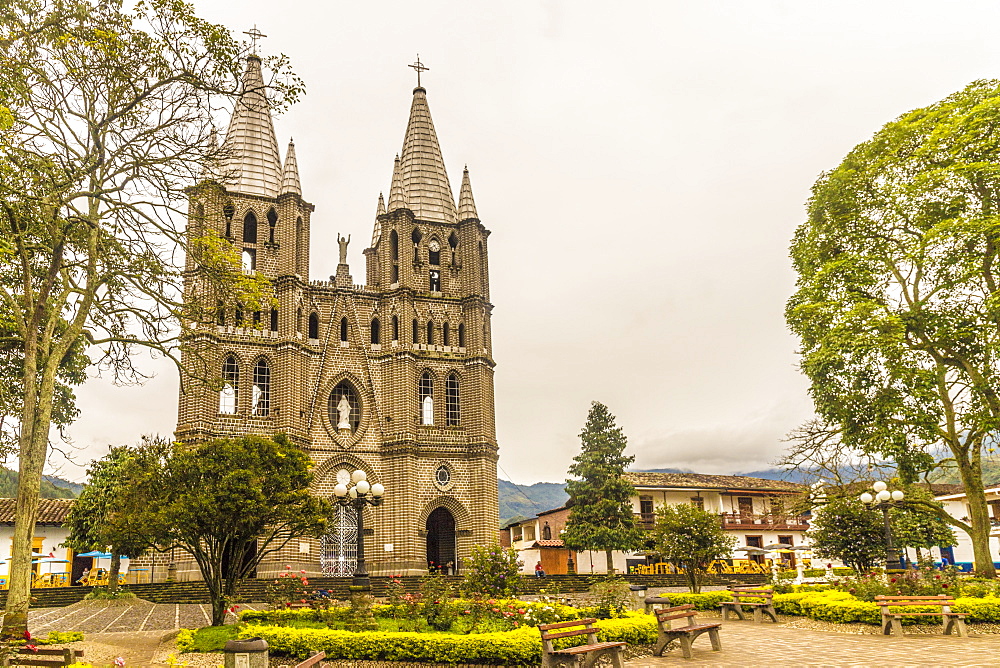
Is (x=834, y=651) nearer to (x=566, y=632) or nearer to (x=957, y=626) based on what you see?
(x=957, y=626)

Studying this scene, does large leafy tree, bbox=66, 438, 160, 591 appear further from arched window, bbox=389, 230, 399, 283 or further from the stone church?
arched window, bbox=389, 230, 399, 283

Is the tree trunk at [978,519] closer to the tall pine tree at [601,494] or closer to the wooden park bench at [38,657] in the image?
the tall pine tree at [601,494]

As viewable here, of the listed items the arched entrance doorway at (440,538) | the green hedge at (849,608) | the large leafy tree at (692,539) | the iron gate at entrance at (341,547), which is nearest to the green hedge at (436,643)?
the green hedge at (849,608)

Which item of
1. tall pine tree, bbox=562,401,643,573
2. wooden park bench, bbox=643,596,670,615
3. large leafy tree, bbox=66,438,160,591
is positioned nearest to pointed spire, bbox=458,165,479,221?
tall pine tree, bbox=562,401,643,573

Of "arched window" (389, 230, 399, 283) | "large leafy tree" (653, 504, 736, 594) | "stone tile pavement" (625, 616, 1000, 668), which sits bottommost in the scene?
"stone tile pavement" (625, 616, 1000, 668)

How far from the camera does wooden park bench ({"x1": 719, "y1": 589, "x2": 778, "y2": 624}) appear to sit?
18.0 m

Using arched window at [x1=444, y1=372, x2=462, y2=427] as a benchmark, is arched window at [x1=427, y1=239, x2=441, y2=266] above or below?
above

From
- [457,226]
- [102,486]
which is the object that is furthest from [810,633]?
[457,226]

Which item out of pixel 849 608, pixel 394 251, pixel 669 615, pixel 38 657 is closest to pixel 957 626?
pixel 849 608

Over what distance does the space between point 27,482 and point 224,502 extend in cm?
359

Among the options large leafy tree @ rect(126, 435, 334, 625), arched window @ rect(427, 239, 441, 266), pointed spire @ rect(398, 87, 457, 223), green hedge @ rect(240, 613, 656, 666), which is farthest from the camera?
pointed spire @ rect(398, 87, 457, 223)

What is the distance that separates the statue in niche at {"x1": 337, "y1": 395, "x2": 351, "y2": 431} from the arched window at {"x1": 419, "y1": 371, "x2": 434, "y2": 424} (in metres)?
3.37

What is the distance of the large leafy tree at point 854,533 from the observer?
24469 millimetres

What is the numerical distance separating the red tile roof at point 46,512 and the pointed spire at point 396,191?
777 inches
